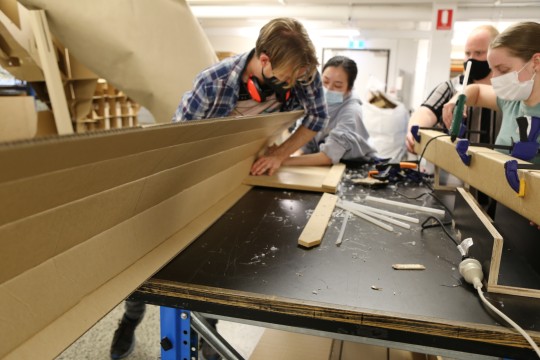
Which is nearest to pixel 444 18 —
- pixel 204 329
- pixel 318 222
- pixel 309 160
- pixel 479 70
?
pixel 479 70

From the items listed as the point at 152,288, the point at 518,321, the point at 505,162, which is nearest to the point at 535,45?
the point at 505,162

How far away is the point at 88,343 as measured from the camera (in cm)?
154

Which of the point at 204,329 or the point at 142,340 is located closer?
the point at 204,329

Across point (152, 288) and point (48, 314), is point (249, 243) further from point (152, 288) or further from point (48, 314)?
point (48, 314)

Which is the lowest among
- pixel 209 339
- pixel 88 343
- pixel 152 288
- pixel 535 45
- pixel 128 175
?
pixel 88 343

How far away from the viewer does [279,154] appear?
160 centimetres

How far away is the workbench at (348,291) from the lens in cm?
59

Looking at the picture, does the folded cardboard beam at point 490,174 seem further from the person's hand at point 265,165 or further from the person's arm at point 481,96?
the person's hand at point 265,165

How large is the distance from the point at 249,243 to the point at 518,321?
539mm

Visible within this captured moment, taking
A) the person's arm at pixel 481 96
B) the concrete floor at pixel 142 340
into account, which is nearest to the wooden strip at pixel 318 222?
the person's arm at pixel 481 96

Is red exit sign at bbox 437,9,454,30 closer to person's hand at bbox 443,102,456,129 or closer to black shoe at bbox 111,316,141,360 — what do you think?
person's hand at bbox 443,102,456,129

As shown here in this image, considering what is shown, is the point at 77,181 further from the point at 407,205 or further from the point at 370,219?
the point at 407,205

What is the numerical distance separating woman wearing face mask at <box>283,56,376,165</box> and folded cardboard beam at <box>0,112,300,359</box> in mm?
950

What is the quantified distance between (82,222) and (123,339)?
1121 millimetres
